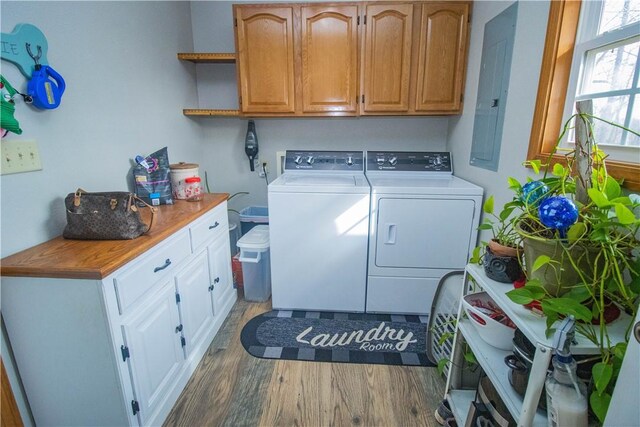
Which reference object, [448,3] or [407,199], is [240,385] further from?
[448,3]

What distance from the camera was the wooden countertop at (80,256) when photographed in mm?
946

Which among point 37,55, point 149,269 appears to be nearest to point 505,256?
point 149,269

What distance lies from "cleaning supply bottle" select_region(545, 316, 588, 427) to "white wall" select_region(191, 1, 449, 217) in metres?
2.07

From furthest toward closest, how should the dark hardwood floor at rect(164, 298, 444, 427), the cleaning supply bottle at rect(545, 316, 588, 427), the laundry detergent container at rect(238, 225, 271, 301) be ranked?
the laundry detergent container at rect(238, 225, 271, 301) < the dark hardwood floor at rect(164, 298, 444, 427) < the cleaning supply bottle at rect(545, 316, 588, 427)

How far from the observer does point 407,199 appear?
6.12 ft

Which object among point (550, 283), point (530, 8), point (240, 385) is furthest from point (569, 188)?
point (240, 385)

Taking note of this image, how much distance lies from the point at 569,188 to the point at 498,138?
3.02 ft

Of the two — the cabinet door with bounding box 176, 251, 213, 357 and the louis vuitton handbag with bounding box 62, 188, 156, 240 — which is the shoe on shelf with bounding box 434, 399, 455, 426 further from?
the louis vuitton handbag with bounding box 62, 188, 156, 240

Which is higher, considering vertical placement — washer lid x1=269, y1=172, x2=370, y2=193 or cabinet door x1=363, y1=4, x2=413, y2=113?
cabinet door x1=363, y1=4, x2=413, y2=113

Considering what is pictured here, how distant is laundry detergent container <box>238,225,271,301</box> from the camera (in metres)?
2.14

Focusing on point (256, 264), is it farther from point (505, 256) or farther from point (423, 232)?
point (505, 256)

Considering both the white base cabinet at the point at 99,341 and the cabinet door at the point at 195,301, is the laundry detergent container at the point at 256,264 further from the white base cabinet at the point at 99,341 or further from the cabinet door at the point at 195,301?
the white base cabinet at the point at 99,341

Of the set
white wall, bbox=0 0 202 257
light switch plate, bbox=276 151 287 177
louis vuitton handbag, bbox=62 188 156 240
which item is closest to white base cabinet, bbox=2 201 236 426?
louis vuitton handbag, bbox=62 188 156 240

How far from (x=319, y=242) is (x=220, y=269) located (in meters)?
0.67
